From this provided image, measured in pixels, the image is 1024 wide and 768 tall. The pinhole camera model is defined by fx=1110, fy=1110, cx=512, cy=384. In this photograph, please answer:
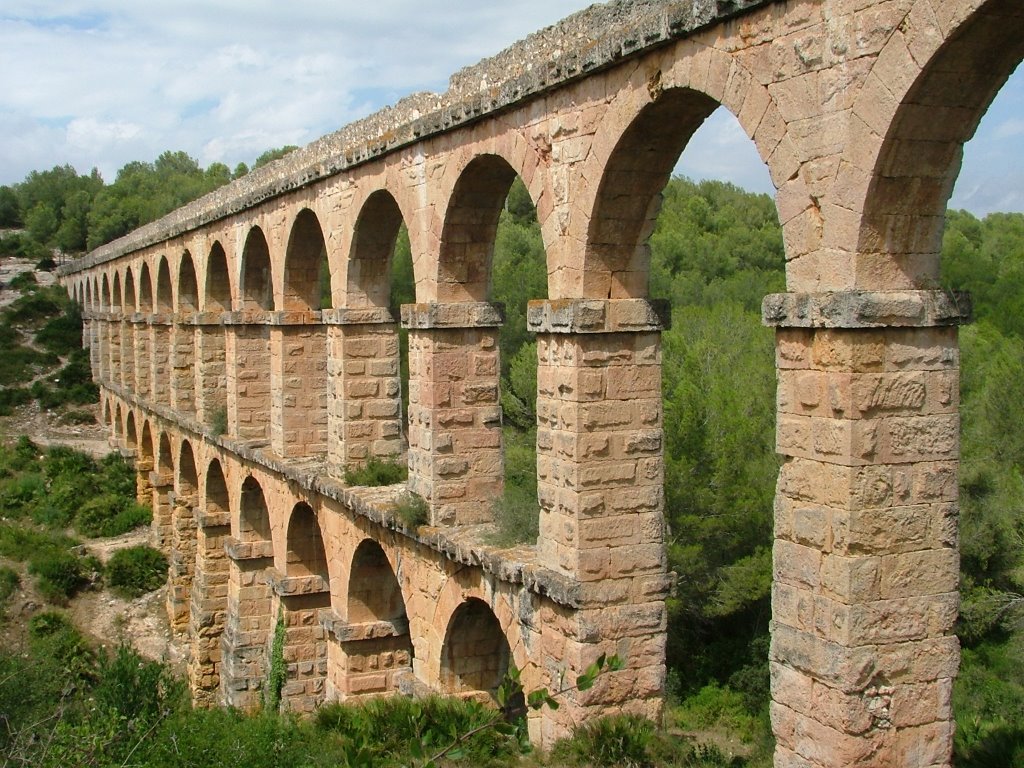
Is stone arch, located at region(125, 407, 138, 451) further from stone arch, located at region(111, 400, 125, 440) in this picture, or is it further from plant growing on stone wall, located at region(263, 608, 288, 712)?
plant growing on stone wall, located at region(263, 608, 288, 712)

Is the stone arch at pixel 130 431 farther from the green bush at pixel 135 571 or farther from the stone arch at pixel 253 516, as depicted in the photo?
the stone arch at pixel 253 516

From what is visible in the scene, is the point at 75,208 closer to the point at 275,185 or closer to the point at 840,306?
the point at 275,185

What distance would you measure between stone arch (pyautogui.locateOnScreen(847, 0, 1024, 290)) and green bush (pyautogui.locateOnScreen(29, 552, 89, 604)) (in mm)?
16270

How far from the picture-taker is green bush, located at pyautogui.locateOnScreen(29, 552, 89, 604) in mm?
17859

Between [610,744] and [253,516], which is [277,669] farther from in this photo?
[610,744]

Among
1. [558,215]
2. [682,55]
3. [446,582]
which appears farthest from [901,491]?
[446,582]

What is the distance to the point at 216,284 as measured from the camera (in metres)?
16.6

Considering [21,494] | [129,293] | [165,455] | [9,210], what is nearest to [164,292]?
[165,455]

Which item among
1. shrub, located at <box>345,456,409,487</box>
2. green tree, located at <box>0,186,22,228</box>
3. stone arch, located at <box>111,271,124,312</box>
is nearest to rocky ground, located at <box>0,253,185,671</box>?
stone arch, located at <box>111,271,124,312</box>

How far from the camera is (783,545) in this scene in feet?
16.6

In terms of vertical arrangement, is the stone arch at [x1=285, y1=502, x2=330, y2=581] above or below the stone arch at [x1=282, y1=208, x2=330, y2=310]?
below

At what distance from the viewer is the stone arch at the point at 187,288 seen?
18562 millimetres

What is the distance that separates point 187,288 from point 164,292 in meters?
2.28

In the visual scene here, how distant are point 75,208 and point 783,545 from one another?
155 feet
